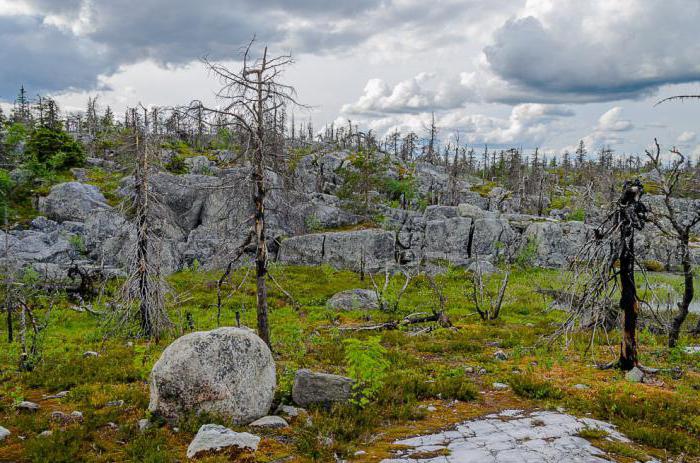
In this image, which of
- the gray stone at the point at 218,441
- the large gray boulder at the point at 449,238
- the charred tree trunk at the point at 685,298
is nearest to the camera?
the gray stone at the point at 218,441

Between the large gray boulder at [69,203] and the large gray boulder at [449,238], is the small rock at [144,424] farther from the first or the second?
the large gray boulder at [449,238]

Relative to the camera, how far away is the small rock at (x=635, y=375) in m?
10.4

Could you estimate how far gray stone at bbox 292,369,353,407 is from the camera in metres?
9.17

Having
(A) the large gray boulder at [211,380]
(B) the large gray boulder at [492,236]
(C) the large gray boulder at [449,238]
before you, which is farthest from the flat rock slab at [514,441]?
(B) the large gray boulder at [492,236]

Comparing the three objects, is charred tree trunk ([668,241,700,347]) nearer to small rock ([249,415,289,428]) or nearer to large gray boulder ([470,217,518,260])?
small rock ([249,415,289,428])

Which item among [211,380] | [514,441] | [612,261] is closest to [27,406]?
[211,380]

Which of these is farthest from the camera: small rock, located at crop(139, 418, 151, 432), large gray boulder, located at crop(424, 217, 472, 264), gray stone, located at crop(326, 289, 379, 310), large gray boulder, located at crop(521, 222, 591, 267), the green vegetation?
large gray boulder, located at crop(424, 217, 472, 264)

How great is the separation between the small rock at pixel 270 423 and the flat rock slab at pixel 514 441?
232cm

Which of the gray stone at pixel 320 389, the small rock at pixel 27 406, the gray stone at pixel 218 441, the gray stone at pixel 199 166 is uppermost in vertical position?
the gray stone at pixel 199 166

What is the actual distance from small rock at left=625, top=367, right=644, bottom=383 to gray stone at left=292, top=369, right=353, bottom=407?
6926 millimetres

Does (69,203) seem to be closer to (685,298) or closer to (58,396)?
(58,396)

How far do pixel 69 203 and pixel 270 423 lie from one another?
4637 cm

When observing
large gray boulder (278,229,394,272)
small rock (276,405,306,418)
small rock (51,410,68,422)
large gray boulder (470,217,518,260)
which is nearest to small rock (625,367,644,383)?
small rock (276,405,306,418)

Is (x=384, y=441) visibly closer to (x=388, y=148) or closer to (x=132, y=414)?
(x=132, y=414)
